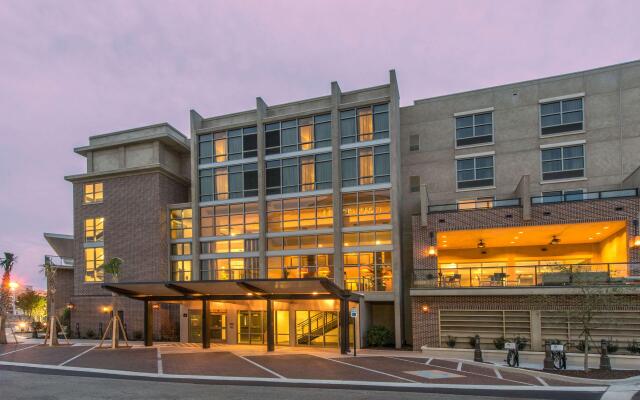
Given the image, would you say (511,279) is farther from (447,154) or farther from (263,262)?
(263,262)

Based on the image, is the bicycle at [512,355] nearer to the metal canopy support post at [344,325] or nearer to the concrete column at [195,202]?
the metal canopy support post at [344,325]

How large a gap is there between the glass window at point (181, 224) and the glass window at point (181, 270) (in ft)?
6.71

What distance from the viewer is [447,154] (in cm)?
3275

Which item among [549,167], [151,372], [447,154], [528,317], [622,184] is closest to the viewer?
[151,372]

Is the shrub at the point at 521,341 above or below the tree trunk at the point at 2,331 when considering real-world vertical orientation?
above

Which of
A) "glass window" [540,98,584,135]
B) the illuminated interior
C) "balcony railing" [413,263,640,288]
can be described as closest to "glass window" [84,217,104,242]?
"balcony railing" [413,263,640,288]

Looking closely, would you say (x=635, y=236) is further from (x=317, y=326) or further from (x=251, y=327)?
(x=251, y=327)

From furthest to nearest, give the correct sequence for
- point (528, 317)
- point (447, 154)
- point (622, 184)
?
point (447, 154) → point (622, 184) → point (528, 317)

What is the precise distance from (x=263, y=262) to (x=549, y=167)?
20349mm

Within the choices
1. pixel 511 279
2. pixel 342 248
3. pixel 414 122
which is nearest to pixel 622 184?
pixel 511 279

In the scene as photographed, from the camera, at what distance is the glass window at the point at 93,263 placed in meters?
38.2

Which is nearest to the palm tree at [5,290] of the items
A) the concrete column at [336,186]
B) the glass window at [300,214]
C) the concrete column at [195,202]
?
the concrete column at [195,202]

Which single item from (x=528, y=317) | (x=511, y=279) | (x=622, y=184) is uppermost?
(x=622, y=184)

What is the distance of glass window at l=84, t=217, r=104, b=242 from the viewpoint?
126 feet
